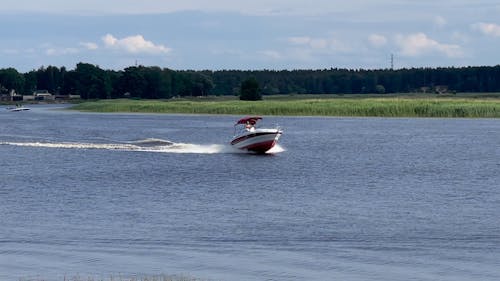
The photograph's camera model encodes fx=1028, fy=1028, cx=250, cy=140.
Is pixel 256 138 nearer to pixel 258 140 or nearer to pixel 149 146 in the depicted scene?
pixel 258 140

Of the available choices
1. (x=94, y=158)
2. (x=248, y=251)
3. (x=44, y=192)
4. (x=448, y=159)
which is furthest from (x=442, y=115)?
(x=248, y=251)

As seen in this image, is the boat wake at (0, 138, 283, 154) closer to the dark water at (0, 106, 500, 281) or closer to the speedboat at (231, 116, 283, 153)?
the dark water at (0, 106, 500, 281)

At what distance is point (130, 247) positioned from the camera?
2978 centimetres

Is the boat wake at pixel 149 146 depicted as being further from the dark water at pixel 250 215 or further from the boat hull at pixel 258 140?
the boat hull at pixel 258 140

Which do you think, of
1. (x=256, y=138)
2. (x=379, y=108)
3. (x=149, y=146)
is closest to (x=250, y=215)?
(x=256, y=138)

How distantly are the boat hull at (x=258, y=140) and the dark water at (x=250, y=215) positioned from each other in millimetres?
1144

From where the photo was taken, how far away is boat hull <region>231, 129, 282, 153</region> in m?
67.1

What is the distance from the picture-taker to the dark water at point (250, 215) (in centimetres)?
2711

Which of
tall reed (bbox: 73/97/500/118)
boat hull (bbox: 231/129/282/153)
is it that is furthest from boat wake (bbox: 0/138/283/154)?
tall reed (bbox: 73/97/500/118)

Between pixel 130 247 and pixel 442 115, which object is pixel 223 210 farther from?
pixel 442 115

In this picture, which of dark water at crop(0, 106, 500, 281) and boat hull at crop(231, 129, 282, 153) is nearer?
dark water at crop(0, 106, 500, 281)

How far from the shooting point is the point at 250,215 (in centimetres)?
3712

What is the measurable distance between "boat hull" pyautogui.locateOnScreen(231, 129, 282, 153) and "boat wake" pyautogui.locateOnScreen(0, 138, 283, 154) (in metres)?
1.41

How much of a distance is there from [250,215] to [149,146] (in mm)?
42706
